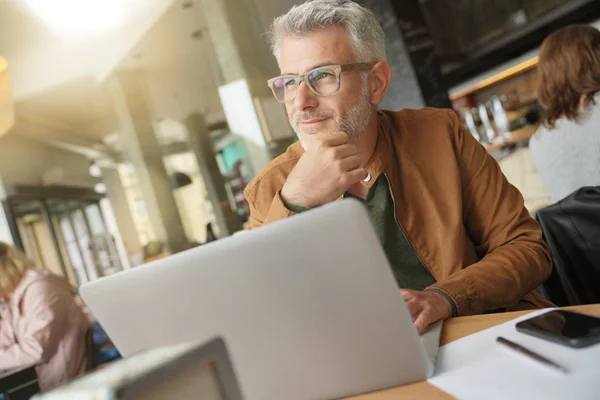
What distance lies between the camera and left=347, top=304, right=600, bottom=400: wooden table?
0.72m

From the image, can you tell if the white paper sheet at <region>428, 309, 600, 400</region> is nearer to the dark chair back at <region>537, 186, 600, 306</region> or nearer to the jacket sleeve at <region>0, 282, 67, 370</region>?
the dark chair back at <region>537, 186, 600, 306</region>

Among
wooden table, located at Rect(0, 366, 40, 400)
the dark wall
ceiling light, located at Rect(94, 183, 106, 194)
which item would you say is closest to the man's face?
wooden table, located at Rect(0, 366, 40, 400)

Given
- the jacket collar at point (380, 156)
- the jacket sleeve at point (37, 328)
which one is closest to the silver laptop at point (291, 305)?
the jacket collar at point (380, 156)

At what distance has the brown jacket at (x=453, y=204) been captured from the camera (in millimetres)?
1248

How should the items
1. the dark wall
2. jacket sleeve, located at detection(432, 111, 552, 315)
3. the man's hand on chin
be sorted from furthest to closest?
the dark wall, jacket sleeve, located at detection(432, 111, 552, 315), the man's hand on chin

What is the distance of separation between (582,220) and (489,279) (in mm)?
335

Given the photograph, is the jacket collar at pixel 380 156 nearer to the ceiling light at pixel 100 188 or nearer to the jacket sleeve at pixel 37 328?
the jacket sleeve at pixel 37 328

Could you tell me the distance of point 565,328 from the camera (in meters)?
0.77

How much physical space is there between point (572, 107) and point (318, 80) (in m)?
1.24

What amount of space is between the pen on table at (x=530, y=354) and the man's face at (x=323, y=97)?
751 millimetres

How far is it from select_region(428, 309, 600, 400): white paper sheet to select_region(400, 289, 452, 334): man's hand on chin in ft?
0.42

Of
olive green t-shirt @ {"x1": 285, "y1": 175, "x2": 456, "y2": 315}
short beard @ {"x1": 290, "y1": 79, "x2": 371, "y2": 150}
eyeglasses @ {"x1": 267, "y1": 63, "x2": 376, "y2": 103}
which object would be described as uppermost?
eyeglasses @ {"x1": 267, "y1": 63, "x2": 376, "y2": 103}

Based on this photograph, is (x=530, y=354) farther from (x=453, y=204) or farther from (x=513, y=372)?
(x=453, y=204)

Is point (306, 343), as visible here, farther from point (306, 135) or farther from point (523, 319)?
point (306, 135)
